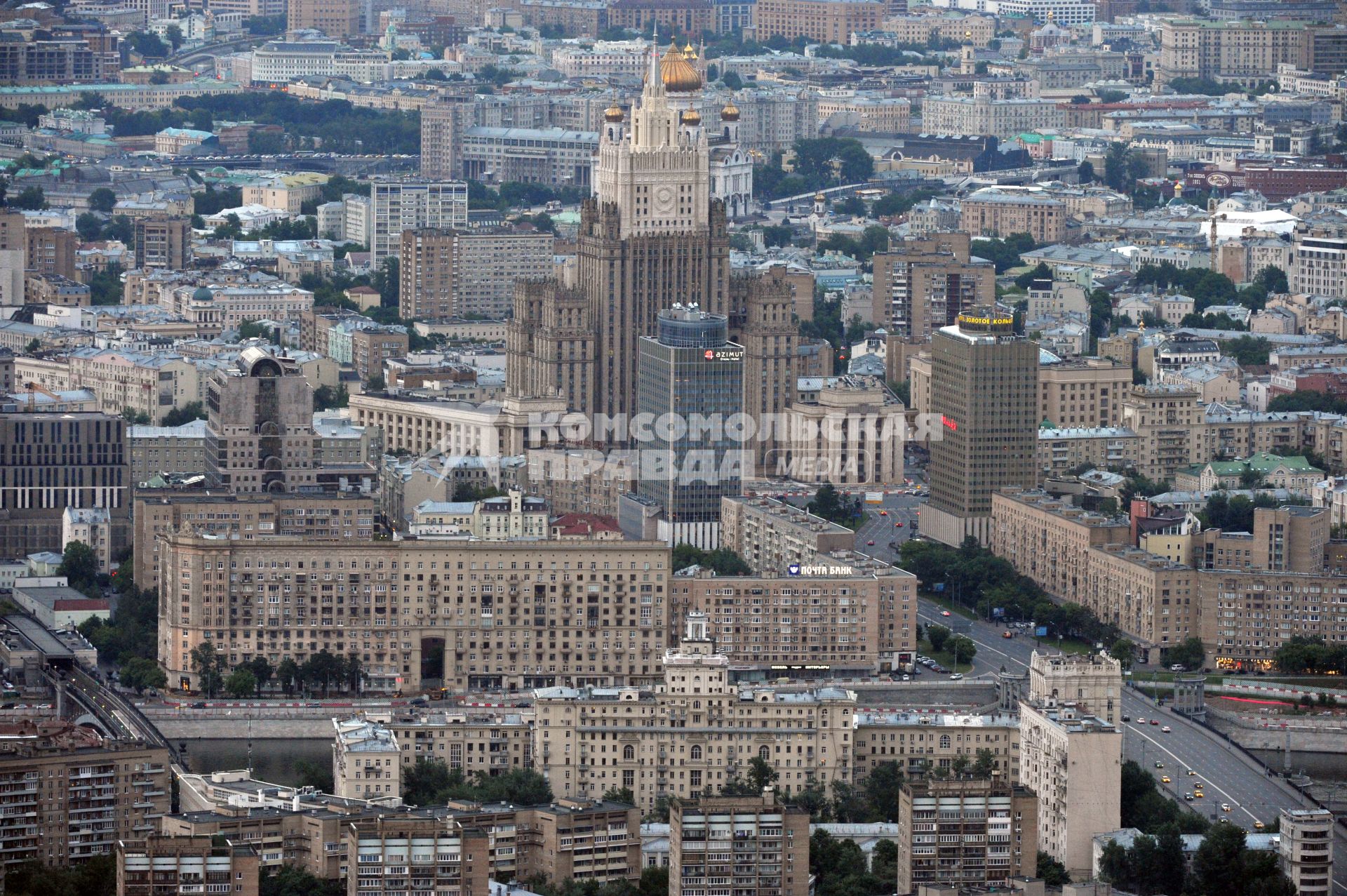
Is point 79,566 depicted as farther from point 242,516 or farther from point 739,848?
point 739,848

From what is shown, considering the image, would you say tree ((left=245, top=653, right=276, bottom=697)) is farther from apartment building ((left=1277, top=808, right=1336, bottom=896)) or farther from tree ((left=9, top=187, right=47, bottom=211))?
tree ((left=9, top=187, right=47, bottom=211))

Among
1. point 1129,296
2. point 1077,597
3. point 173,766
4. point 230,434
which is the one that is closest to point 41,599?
point 230,434

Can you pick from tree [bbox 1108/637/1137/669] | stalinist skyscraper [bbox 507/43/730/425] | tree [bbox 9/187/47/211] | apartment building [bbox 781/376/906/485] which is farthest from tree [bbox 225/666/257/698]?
tree [bbox 9/187/47/211]

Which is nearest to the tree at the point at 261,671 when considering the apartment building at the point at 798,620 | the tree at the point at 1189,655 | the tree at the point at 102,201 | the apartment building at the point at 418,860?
the apartment building at the point at 798,620

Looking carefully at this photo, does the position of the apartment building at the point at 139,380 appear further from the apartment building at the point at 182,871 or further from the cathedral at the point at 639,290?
the apartment building at the point at 182,871

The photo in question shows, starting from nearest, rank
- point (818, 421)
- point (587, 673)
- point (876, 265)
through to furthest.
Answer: point (587, 673) < point (818, 421) < point (876, 265)

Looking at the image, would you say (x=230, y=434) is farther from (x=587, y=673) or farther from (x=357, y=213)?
(x=357, y=213)
